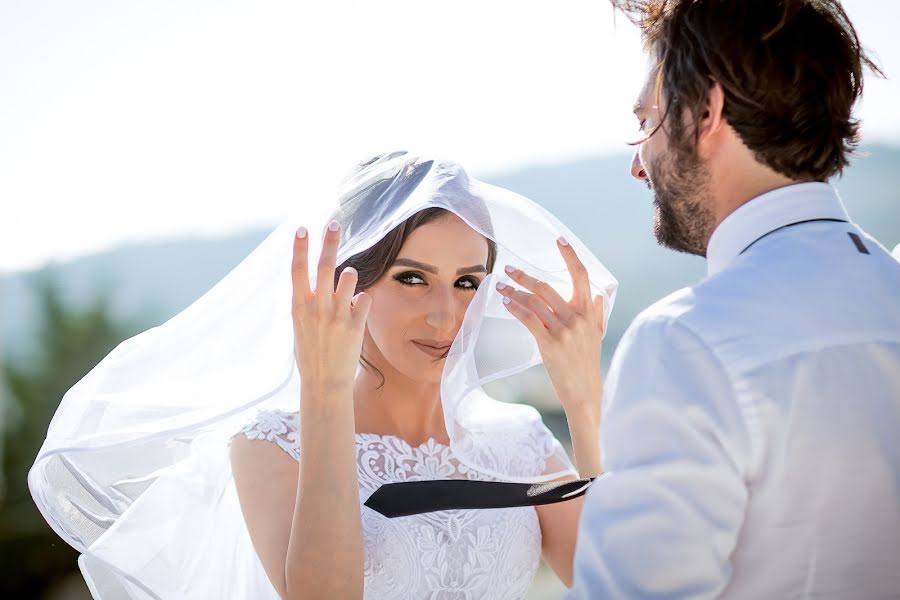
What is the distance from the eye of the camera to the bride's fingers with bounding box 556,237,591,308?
247 cm

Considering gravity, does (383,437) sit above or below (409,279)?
below

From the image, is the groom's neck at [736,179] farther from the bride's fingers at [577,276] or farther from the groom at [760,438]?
the bride's fingers at [577,276]

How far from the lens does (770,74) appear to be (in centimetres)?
167

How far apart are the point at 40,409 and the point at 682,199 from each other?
19.5ft

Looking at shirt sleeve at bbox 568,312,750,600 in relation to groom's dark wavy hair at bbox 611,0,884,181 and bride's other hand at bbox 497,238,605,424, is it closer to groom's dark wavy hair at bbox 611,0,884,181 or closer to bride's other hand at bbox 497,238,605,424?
groom's dark wavy hair at bbox 611,0,884,181

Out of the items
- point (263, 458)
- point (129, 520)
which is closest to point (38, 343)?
point (129, 520)

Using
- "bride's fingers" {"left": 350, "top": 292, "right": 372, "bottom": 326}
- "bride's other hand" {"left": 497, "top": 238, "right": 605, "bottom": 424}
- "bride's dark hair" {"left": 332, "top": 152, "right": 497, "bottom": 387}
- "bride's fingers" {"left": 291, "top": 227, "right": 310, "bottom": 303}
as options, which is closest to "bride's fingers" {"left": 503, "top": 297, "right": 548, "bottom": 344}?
"bride's other hand" {"left": 497, "top": 238, "right": 605, "bottom": 424}

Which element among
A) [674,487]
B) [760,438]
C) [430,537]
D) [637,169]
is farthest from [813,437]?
[430,537]

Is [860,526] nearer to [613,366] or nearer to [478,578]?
[613,366]

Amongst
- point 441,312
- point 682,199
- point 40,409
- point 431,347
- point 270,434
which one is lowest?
point 40,409

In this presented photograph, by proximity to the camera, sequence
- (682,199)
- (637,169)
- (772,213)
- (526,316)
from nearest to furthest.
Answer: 1. (772,213)
2. (682,199)
3. (637,169)
4. (526,316)

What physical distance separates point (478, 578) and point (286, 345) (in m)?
0.91

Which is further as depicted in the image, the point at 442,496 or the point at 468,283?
the point at 468,283

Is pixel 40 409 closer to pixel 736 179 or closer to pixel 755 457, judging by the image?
pixel 736 179
